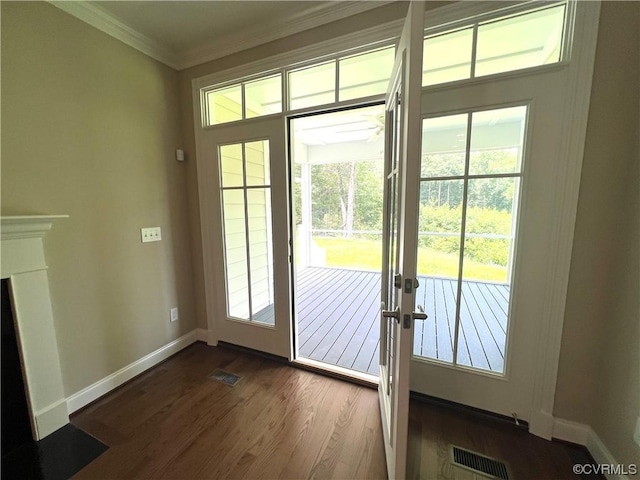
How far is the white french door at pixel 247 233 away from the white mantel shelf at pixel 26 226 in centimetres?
104

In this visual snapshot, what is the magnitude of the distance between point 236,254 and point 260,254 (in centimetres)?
24

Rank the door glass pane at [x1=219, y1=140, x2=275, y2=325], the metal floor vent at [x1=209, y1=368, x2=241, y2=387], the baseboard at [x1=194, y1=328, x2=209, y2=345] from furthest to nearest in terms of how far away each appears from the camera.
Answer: the baseboard at [x1=194, y1=328, x2=209, y2=345], the door glass pane at [x1=219, y1=140, x2=275, y2=325], the metal floor vent at [x1=209, y1=368, x2=241, y2=387]

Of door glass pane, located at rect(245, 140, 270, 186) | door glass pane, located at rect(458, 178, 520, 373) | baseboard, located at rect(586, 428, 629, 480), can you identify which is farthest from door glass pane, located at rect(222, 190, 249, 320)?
baseboard, located at rect(586, 428, 629, 480)

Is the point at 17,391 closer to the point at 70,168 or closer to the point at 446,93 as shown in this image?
the point at 70,168

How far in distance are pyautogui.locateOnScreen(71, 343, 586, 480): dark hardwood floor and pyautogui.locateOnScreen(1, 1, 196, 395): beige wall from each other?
1.65ft

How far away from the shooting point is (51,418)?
5.08 feet

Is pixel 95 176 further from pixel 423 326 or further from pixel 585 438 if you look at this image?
pixel 585 438

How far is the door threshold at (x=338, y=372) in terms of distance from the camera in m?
1.93

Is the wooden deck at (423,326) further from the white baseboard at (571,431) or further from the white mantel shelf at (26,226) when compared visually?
the white mantel shelf at (26,226)

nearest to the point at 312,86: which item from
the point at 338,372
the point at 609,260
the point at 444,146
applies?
the point at 444,146

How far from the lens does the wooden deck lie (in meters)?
1.63

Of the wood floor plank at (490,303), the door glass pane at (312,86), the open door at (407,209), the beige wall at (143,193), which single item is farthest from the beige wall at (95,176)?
the wood floor plank at (490,303)

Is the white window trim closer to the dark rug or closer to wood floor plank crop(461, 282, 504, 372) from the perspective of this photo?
wood floor plank crop(461, 282, 504, 372)

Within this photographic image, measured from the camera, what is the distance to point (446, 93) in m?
1.49
